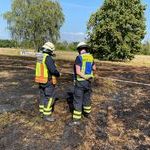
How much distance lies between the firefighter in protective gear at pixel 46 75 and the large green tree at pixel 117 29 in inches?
1457

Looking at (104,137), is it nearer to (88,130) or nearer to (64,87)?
(88,130)

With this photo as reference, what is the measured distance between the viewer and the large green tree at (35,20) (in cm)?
7044

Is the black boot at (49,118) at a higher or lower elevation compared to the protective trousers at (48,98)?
lower

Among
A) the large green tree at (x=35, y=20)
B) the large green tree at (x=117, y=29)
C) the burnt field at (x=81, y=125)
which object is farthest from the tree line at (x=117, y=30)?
the burnt field at (x=81, y=125)

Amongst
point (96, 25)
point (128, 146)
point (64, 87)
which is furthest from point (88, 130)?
point (96, 25)

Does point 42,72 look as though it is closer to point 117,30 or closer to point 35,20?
point 117,30

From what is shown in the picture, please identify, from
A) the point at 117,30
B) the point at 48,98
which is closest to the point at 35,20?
the point at 117,30

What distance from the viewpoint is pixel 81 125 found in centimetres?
1098

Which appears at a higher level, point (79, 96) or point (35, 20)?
point (35, 20)

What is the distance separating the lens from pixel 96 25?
49.5 metres

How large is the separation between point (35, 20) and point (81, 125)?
61181 mm

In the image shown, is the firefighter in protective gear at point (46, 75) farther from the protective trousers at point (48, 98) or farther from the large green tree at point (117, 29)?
the large green tree at point (117, 29)

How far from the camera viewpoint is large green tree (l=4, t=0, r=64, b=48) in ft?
231

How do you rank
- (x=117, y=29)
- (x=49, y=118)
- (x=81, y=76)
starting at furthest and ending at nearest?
(x=117, y=29) → (x=49, y=118) → (x=81, y=76)
